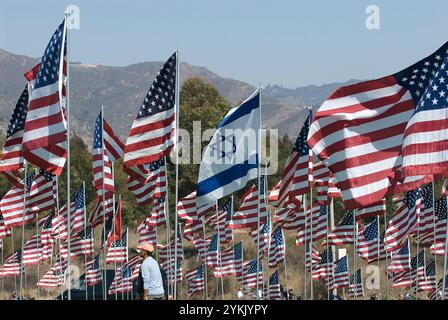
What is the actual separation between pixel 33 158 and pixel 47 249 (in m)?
29.7

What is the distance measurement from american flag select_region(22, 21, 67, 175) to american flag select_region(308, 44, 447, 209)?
621cm

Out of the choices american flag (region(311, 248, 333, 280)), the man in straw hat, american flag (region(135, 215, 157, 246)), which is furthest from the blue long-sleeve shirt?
american flag (region(135, 215, 157, 246))

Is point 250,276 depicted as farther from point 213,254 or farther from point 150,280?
point 150,280

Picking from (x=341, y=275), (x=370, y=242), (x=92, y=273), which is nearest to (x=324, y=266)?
(x=341, y=275)

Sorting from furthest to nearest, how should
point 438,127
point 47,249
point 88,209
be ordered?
point 88,209 < point 47,249 < point 438,127

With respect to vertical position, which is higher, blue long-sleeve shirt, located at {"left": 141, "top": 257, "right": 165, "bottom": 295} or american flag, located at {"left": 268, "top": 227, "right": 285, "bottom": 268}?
american flag, located at {"left": 268, "top": 227, "right": 285, "bottom": 268}

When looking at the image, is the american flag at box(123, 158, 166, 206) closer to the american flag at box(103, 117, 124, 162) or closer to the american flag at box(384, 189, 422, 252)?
the american flag at box(103, 117, 124, 162)

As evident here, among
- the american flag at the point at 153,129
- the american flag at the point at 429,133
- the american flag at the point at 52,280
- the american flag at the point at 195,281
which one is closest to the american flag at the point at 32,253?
the american flag at the point at 52,280

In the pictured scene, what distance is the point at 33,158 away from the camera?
24531 mm

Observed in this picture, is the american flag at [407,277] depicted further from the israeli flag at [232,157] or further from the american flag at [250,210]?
the israeli flag at [232,157]

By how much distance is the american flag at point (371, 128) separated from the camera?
19672 mm

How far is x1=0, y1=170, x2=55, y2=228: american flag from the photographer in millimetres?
37344
